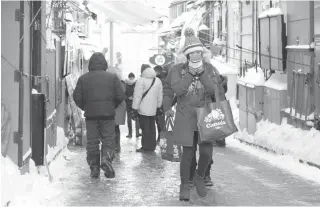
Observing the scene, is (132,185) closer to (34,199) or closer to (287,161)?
(34,199)

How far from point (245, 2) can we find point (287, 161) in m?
11.7

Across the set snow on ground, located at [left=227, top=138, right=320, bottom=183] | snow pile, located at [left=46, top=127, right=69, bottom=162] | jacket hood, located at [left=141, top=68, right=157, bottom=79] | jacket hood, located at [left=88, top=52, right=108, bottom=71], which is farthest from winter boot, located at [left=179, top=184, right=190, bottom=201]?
jacket hood, located at [left=141, top=68, right=157, bottom=79]

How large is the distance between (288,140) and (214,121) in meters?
6.51

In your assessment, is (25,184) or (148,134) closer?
(25,184)

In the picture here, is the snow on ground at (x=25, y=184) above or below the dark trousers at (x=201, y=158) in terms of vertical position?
below

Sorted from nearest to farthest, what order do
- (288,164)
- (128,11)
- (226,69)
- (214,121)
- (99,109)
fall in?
(214,121), (99,109), (288,164), (128,11), (226,69)

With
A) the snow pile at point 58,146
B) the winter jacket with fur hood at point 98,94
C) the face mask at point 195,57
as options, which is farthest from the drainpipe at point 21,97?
the snow pile at point 58,146

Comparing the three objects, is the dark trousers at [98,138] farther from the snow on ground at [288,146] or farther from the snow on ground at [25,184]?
the snow on ground at [288,146]

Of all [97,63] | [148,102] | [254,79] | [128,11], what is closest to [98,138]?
[97,63]

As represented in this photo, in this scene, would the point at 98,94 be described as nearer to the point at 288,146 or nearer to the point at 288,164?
the point at 288,164

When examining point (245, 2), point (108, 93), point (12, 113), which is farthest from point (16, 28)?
point (245, 2)

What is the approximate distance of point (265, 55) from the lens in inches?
683

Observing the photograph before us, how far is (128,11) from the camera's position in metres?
20.1

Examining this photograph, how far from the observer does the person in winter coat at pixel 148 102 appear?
14141 mm
